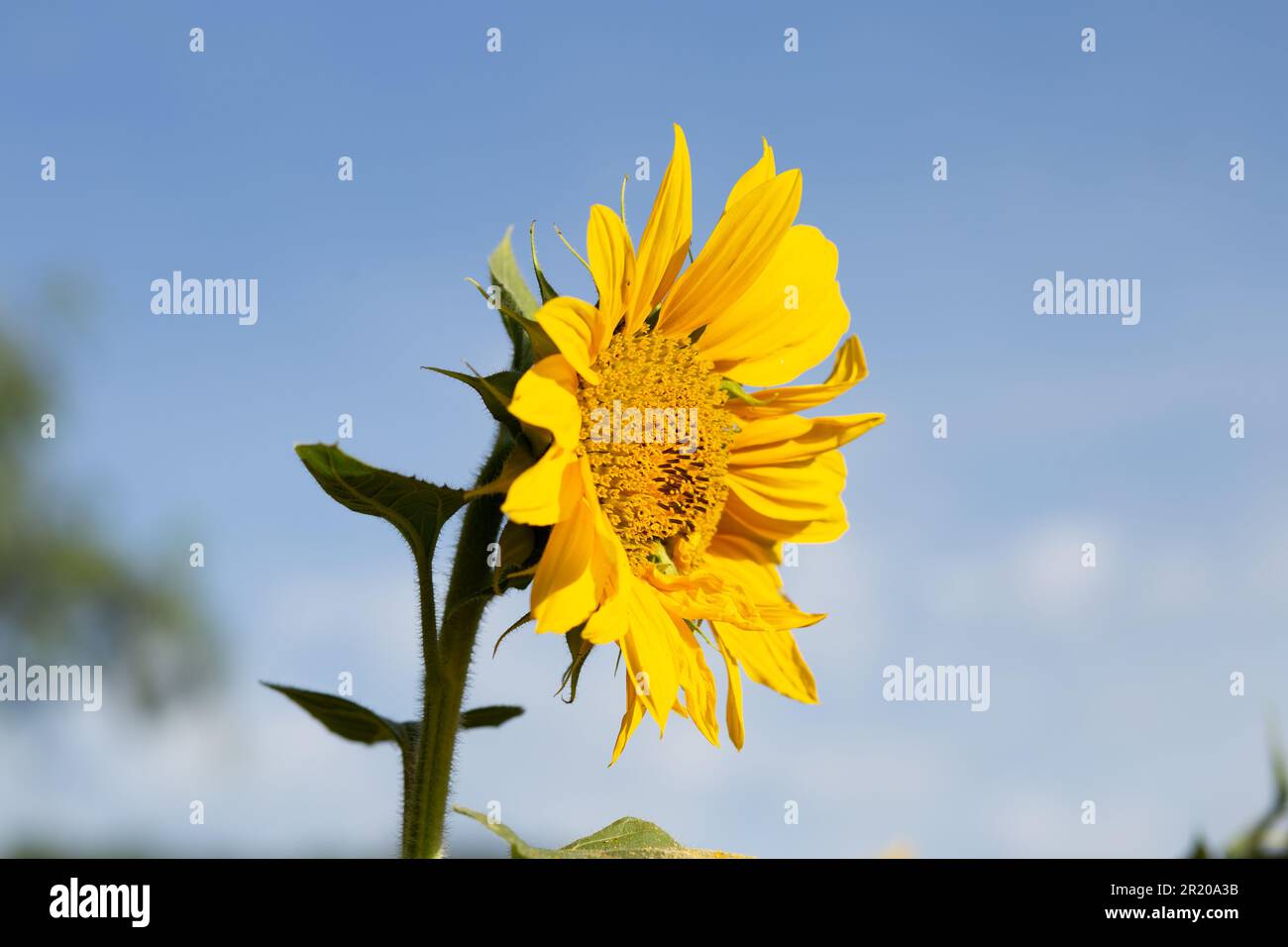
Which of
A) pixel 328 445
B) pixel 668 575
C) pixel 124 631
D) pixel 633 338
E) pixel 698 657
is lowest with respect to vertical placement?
pixel 124 631

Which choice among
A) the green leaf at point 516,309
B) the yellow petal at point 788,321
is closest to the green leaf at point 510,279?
the green leaf at point 516,309

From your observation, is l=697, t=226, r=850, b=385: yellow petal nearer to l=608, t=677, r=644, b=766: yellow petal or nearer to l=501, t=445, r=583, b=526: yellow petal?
l=501, t=445, r=583, b=526: yellow petal

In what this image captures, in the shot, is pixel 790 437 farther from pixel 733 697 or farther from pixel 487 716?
pixel 487 716

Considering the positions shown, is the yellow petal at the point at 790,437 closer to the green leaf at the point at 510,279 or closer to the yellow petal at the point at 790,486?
the yellow petal at the point at 790,486

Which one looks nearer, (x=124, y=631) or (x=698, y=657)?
(x=698, y=657)
